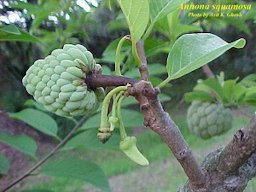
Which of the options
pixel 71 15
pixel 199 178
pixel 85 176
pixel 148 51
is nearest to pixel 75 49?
pixel 199 178

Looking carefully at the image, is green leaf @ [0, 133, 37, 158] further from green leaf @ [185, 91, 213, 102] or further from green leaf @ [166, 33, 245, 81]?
green leaf @ [166, 33, 245, 81]

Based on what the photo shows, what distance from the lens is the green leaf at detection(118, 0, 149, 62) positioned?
63 cm

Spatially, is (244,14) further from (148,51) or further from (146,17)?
(146,17)

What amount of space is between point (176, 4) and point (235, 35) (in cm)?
554

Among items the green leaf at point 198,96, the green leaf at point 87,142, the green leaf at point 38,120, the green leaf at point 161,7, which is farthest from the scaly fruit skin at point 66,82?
the green leaf at point 38,120

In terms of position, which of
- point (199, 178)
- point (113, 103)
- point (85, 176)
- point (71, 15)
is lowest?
point (85, 176)

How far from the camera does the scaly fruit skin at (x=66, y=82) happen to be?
64 cm

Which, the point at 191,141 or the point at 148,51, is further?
the point at 191,141

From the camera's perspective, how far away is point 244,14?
1.45 meters

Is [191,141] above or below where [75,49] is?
below

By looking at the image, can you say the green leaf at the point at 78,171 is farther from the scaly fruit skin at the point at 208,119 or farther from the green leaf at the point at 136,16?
the green leaf at the point at 136,16

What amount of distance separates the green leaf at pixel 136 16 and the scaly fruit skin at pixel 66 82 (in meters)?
0.07

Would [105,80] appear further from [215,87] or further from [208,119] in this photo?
[208,119]

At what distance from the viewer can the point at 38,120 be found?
67.8 inches
